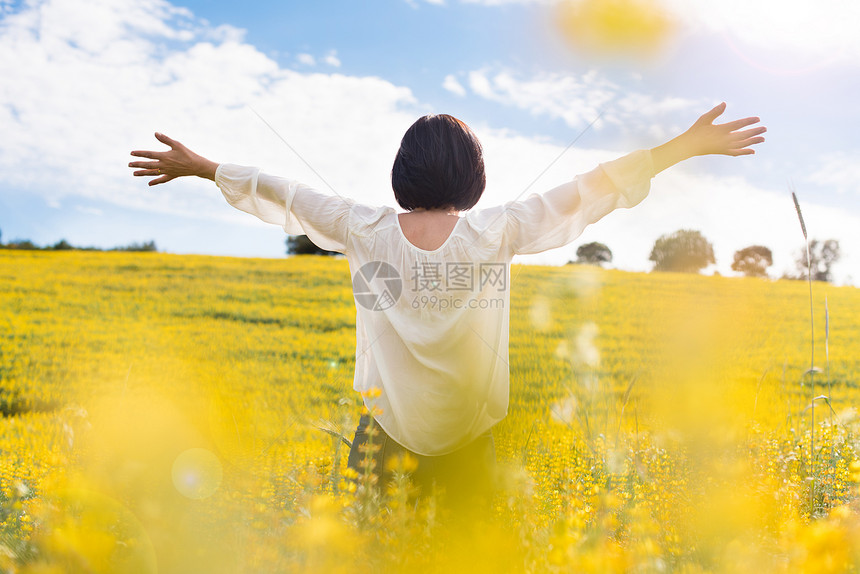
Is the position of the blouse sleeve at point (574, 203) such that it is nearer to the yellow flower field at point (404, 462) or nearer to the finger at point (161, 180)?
the yellow flower field at point (404, 462)

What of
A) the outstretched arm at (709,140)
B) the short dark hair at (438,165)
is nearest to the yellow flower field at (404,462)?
the outstretched arm at (709,140)

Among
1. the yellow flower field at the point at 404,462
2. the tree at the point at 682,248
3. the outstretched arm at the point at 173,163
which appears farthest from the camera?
the tree at the point at 682,248

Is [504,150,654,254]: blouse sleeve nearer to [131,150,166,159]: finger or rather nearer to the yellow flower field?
the yellow flower field

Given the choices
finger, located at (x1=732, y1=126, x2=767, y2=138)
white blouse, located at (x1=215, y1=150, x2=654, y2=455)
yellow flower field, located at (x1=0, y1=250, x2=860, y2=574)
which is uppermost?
finger, located at (x1=732, y1=126, x2=767, y2=138)

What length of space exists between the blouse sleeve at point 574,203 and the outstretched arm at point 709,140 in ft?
0.29

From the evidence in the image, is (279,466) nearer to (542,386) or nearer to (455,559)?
(455,559)

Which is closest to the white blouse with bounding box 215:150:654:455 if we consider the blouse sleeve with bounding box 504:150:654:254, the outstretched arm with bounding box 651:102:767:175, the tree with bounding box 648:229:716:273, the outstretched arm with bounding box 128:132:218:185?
the blouse sleeve with bounding box 504:150:654:254

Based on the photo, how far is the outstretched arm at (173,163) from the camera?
230cm

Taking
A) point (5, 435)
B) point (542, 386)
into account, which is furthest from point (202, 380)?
point (542, 386)

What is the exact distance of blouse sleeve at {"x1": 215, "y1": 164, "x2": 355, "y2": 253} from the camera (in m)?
2.17

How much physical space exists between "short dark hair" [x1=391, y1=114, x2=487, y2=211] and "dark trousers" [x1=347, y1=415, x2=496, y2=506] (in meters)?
0.90

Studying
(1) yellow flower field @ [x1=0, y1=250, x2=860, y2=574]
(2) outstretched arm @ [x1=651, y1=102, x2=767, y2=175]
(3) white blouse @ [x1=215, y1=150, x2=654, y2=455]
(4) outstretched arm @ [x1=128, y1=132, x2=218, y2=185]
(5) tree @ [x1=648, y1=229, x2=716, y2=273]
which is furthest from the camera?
(5) tree @ [x1=648, y1=229, x2=716, y2=273]

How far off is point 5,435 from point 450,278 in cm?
515

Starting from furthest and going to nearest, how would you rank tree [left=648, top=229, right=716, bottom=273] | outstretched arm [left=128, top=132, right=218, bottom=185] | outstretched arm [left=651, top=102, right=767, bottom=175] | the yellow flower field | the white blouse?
tree [left=648, top=229, right=716, bottom=273], outstretched arm [left=128, top=132, right=218, bottom=185], outstretched arm [left=651, top=102, right=767, bottom=175], the white blouse, the yellow flower field
